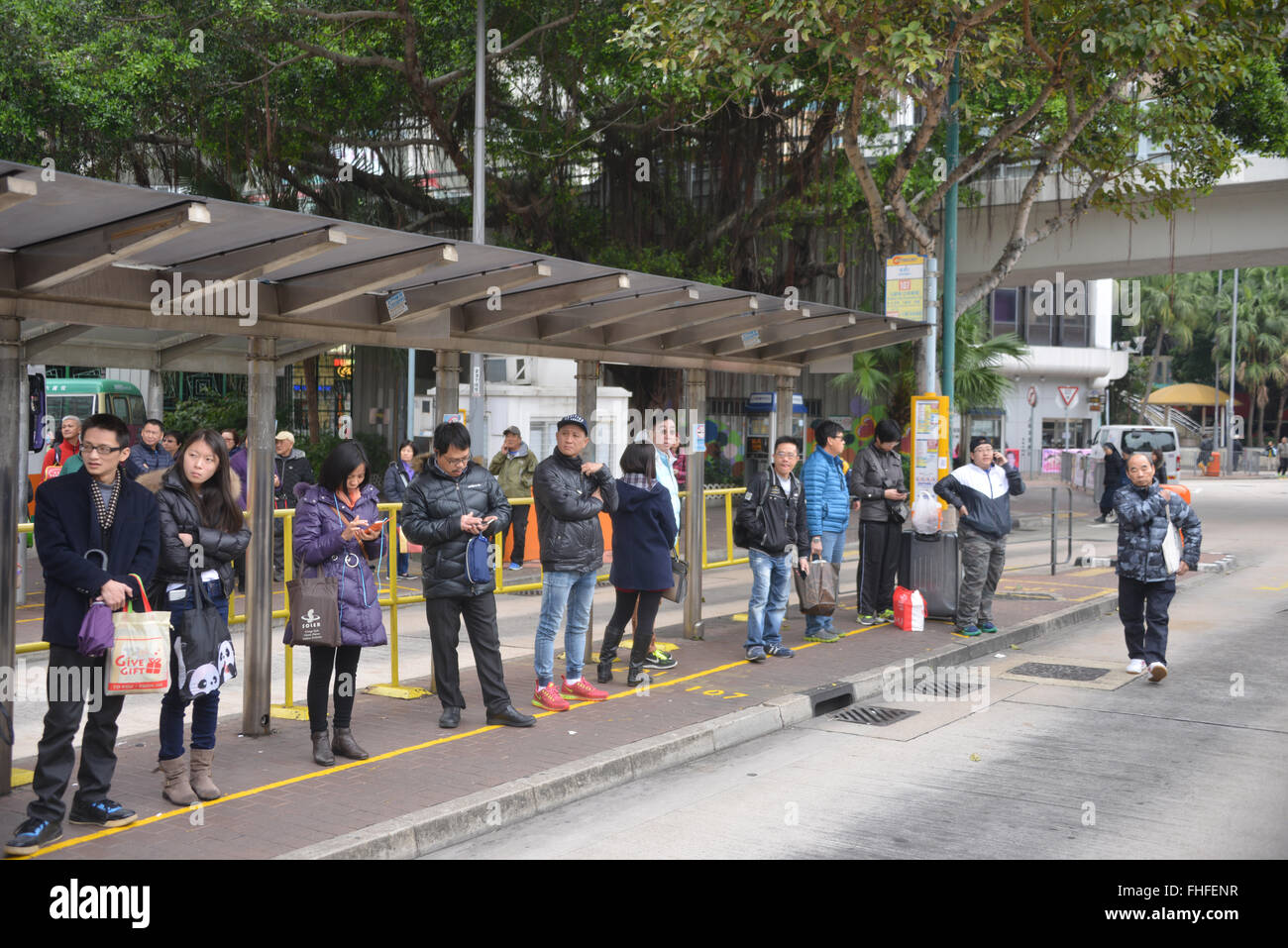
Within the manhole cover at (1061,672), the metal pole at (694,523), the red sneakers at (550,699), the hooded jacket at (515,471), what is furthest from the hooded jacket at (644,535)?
the hooded jacket at (515,471)

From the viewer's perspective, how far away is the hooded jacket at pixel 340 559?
6488 millimetres

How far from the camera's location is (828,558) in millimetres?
11156

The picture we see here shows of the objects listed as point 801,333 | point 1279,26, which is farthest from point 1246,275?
point 801,333

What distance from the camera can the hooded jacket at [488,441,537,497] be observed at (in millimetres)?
15359

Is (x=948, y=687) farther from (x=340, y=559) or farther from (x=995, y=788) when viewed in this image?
(x=340, y=559)

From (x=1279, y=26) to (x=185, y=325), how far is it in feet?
45.1

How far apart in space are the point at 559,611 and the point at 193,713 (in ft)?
8.72

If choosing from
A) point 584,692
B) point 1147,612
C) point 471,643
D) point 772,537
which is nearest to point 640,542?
point 584,692

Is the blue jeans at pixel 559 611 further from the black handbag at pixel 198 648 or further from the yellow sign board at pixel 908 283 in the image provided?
the yellow sign board at pixel 908 283

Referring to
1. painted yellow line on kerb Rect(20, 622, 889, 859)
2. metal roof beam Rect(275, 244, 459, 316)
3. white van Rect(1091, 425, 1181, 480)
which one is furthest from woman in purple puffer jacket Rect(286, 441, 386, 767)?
white van Rect(1091, 425, 1181, 480)

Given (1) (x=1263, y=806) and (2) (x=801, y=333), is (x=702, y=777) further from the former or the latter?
(2) (x=801, y=333)

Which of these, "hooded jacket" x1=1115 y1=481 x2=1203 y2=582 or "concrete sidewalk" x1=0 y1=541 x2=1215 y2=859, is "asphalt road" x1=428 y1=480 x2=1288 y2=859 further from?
"hooded jacket" x1=1115 y1=481 x2=1203 y2=582

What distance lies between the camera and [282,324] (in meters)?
7.19

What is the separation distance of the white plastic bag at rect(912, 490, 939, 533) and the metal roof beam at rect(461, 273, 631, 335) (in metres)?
4.86
